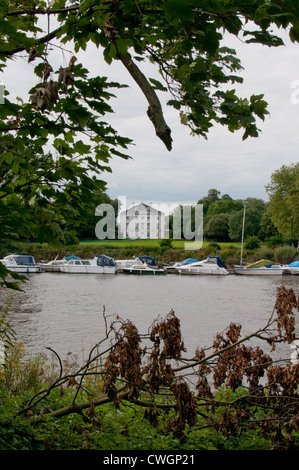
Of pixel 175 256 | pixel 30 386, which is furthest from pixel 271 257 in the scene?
pixel 30 386

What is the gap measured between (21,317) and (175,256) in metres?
41.6

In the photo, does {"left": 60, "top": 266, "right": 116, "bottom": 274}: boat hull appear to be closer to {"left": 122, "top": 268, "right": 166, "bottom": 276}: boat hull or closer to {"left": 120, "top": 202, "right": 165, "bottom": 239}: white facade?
{"left": 122, "top": 268, "right": 166, "bottom": 276}: boat hull

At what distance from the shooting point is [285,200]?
60812 millimetres

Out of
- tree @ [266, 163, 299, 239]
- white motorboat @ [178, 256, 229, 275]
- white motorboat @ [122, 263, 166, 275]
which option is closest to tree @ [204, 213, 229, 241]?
tree @ [266, 163, 299, 239]

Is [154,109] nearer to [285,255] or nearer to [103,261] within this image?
[103,261]

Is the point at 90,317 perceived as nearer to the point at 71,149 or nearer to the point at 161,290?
the point at 161,290

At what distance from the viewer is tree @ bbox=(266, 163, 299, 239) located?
197ft

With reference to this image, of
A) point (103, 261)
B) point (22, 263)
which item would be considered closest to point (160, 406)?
point (103, 261)

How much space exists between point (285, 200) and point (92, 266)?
91.4 feet

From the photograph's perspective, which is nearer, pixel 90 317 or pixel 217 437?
pixel 217 437

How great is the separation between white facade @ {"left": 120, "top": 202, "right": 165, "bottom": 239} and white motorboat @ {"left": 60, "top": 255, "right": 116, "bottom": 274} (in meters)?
25.1

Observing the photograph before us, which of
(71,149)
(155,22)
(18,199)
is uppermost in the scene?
(155,22)

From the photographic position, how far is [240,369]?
4414mm

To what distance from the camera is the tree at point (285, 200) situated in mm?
59938
